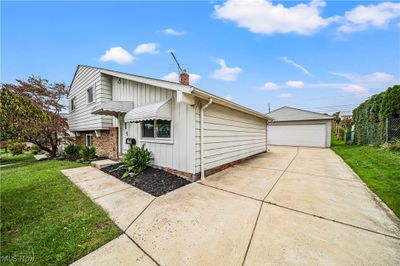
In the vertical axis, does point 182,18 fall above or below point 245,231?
above

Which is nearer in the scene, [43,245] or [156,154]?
[43,245]

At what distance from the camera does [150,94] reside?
6.41 m

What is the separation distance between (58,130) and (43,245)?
1141 centimetres

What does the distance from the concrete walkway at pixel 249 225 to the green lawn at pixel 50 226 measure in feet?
0.79

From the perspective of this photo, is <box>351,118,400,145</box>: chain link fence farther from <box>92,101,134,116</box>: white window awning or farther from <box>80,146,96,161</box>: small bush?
<box>80,146,96,161</box>: small bush

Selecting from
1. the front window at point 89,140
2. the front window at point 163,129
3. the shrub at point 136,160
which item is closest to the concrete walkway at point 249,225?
the shrub at point 136,160

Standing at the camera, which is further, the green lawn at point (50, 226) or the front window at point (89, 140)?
the front window at point (89, 140)

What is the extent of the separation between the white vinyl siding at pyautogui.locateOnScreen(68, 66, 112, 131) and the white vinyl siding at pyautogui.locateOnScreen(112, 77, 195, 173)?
261 centimetres

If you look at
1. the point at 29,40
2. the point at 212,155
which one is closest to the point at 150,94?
the point at 212,155

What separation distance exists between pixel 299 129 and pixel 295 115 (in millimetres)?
1550

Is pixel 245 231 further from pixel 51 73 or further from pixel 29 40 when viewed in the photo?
pixel 51 73

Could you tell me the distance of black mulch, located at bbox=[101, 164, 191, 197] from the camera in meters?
4.59

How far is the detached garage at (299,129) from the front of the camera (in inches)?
624

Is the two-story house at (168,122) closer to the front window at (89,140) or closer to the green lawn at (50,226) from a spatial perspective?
the front window at (89,140)
